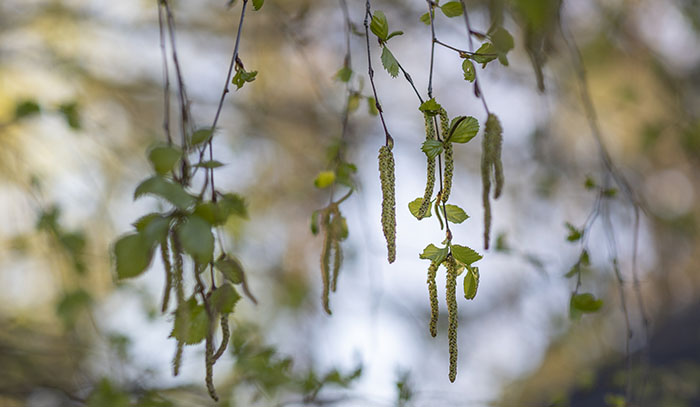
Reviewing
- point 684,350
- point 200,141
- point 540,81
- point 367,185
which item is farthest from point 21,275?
point 684,350

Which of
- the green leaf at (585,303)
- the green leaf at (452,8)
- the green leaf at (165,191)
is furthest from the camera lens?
the green leaf at (585,303)

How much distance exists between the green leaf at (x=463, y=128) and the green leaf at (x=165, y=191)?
1.06ft

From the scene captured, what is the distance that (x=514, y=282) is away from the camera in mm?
3031

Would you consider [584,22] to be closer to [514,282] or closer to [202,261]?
[514,282]

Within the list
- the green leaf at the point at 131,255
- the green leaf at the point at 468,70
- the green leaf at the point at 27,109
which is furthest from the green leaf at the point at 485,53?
the green leaf at the point at 27,109

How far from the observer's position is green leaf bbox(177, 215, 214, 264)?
1.80 feet

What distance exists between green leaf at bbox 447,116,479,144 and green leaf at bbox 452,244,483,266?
133 mm

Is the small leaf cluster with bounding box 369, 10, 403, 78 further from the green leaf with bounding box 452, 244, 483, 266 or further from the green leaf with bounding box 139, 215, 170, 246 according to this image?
the green leaf with bounding box 139, 215, 170, 246

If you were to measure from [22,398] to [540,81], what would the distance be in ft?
5.15

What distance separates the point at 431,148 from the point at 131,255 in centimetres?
35

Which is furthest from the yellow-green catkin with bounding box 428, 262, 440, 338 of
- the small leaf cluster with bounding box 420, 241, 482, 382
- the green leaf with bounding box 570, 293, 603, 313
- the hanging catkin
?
the green leaf with bounding box 570, 293, 603, 313

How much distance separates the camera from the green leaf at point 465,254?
2.29 ft

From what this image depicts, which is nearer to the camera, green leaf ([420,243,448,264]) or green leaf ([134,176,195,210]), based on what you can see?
green leaf ([134,176,195,210])

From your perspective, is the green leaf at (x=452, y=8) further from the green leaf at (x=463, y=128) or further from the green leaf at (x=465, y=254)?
the green leaf at (x=465, y=254)
